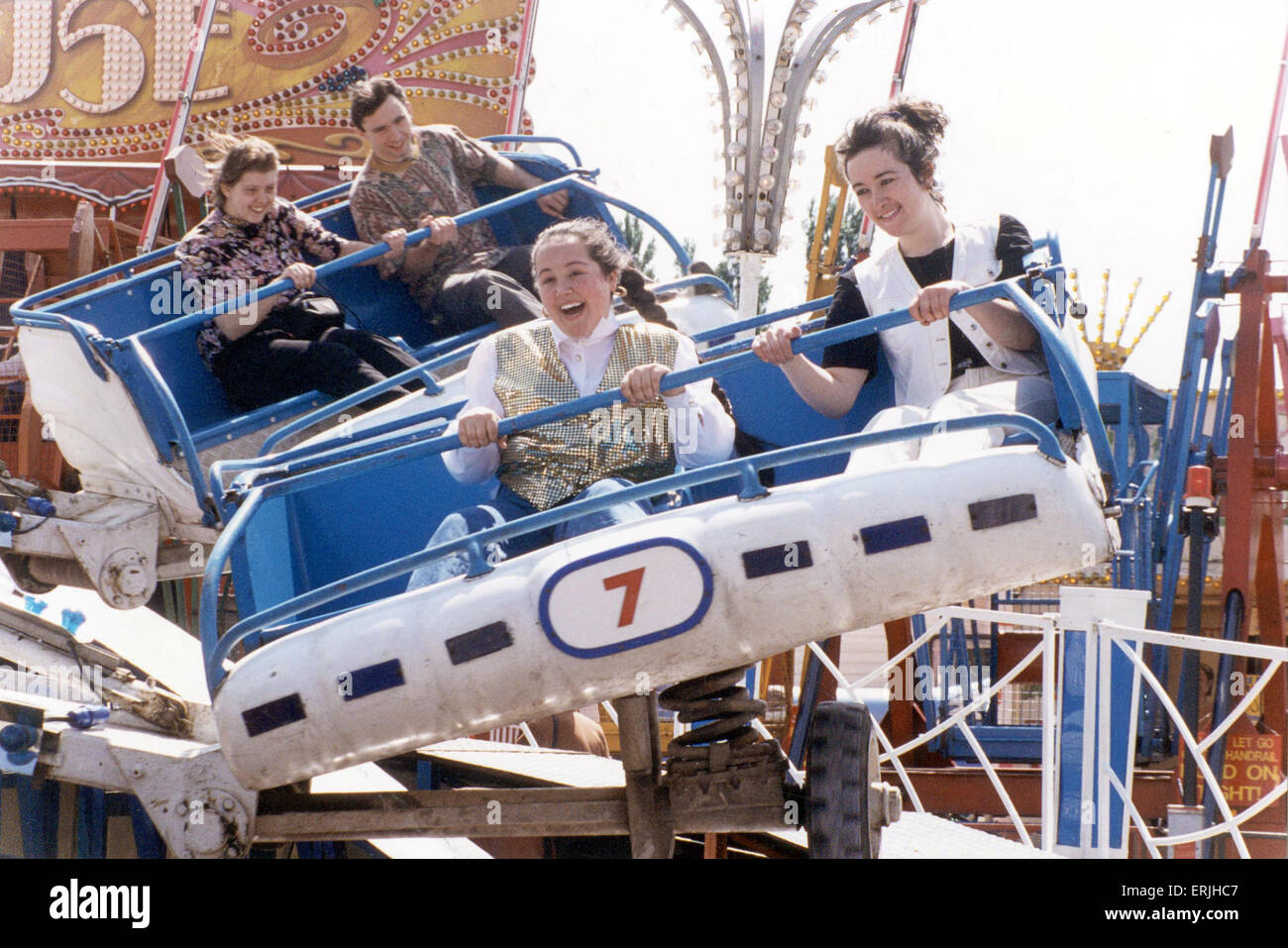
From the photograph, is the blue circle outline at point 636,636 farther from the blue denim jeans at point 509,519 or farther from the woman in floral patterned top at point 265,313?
the woman in floral patterned top at point 265,313

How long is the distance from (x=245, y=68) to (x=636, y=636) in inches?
282

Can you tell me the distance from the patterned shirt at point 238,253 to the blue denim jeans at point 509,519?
1.88m

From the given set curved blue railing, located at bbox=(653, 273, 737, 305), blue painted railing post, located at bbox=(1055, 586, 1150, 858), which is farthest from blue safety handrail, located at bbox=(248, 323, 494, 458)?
blue painted railing post, located at bbox=(1055, 586, 1150, 858)

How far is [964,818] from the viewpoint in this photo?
6.61m

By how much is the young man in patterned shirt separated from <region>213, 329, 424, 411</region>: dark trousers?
382 mm

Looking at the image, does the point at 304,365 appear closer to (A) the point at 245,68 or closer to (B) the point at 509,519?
(B) the point at 509,519

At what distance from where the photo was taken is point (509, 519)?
2730 mm

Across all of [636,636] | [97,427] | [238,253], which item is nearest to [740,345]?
[636,636]

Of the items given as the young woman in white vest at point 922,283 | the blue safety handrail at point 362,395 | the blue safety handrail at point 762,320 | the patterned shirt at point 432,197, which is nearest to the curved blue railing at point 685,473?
the young woman in white vest at point 922,283

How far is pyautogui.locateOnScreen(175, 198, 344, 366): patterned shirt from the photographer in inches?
165

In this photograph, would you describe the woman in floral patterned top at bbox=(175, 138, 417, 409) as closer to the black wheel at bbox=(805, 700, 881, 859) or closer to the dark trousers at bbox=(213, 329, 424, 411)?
the dark trousers at bbox=(213, 329, 424, 411)
